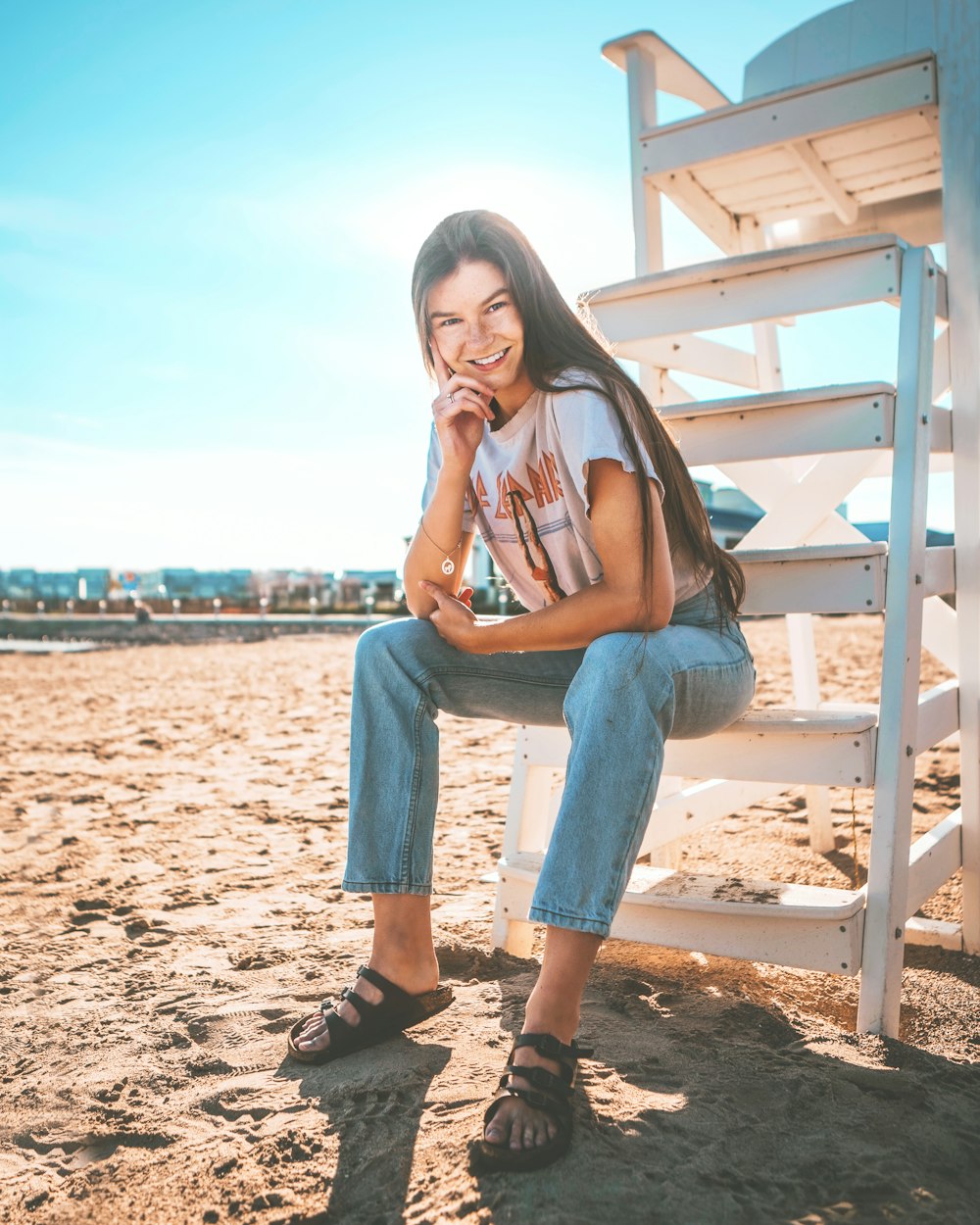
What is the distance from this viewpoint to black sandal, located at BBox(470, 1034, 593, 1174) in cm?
130

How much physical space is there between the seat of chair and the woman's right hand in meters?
1.17

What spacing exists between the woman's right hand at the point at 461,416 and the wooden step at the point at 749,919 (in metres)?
0.92

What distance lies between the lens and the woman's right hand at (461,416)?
1862 mm

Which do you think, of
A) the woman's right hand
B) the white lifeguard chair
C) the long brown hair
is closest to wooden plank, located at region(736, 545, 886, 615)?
the white lifeguard chair

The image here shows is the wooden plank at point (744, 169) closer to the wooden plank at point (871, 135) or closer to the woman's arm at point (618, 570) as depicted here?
the wooden plank at point (871, 135)

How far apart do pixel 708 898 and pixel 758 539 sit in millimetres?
989

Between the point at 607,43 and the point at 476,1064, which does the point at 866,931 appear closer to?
the point at 476,1064

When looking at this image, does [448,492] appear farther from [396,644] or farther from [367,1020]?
[367,1020]

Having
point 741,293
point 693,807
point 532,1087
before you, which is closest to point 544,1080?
point 532,1087

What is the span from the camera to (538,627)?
1.73 meters

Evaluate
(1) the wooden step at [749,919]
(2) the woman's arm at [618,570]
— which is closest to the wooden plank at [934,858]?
(1) the wooden step at [749,919]

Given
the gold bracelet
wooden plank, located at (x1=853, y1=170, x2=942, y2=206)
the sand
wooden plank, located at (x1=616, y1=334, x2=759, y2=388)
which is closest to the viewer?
the sand

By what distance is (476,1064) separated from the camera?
1628mm

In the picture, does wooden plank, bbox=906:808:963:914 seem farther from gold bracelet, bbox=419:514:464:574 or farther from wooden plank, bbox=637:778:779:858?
gold bracelet, bbox=419:514:464:574
